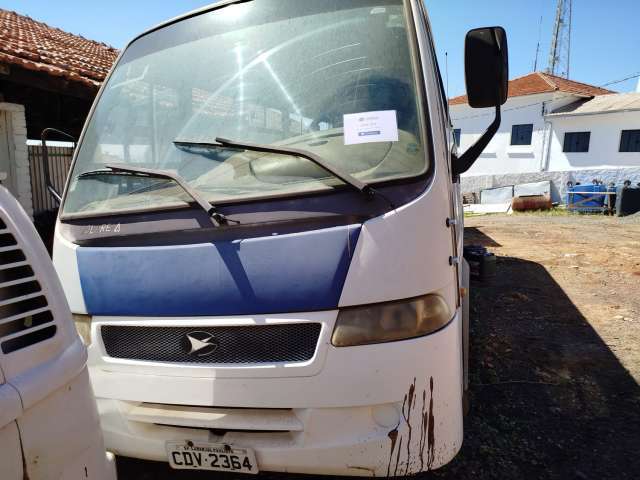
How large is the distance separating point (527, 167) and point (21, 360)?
963 inches

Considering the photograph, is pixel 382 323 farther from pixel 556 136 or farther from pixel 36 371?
pixel 556 136

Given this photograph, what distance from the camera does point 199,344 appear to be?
1734 mm

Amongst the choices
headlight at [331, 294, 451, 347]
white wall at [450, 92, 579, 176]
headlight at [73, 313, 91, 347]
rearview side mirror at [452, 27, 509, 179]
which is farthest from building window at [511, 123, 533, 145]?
headlight at [73, 313, 91, 347]

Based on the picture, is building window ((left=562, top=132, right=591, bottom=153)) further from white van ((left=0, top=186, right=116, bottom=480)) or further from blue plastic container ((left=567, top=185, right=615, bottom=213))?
white van ((left=0, top=186, right=116, bottom=480))

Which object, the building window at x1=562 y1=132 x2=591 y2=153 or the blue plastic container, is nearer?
the blue plastic container

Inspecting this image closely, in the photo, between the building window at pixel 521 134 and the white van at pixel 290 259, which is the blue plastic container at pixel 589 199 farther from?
the white van at pixel 290 259

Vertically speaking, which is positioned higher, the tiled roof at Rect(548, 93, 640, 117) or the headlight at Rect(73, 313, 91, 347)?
the tiled roof at Rect(548, 93, 640, 117)

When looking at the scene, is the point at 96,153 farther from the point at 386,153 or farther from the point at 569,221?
the point at 569,221

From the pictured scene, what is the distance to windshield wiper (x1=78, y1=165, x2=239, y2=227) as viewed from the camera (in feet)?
5.68

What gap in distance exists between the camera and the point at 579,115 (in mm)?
20219

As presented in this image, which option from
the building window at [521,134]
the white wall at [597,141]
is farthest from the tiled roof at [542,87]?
the white wall at [597,141]

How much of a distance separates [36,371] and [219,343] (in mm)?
702

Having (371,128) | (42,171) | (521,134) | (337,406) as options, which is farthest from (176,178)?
(521,134)

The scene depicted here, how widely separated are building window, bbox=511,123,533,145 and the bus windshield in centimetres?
2301
